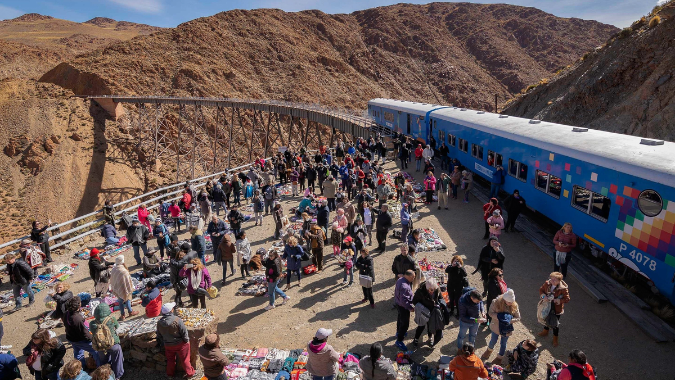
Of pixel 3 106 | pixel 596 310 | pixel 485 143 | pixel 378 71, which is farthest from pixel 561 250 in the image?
pixel 378 71

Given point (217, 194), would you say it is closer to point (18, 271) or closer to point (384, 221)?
point (18, 271)

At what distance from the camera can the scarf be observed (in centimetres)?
719

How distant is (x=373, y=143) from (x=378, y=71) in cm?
6326

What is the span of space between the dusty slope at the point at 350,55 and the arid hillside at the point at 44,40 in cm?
1551

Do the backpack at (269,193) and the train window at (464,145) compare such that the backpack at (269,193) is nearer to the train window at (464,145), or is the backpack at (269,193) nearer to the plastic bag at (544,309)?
the train window at (464,145)

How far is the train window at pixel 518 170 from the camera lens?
39.3 ft

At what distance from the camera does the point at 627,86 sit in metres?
24.1

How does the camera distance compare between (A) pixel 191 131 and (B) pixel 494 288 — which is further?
(A) pixel 191 131

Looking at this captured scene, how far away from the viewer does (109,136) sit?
4078cm

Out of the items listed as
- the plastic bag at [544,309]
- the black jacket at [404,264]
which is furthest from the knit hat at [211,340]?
the plastic bag at [544,309]

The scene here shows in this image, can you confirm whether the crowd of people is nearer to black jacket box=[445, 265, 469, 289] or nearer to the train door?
black jacket box=[445, 265, 469, 289]

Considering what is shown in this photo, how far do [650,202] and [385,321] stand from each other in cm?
540

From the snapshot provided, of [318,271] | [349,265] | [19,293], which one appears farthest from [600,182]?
[19,293]

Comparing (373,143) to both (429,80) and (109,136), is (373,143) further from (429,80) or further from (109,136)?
(429,80)
